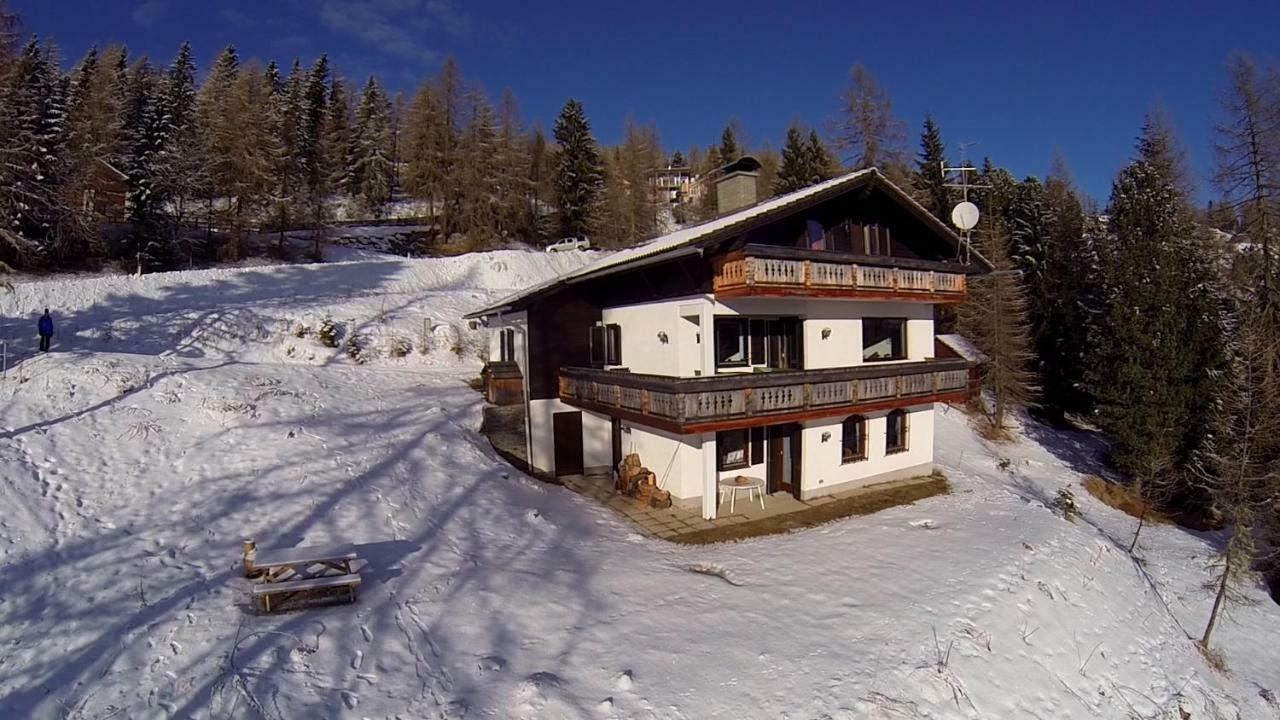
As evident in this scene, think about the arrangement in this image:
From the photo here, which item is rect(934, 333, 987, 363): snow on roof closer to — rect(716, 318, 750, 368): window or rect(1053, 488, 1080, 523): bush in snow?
rect(1053, 488, 1080, 523): bush in snow

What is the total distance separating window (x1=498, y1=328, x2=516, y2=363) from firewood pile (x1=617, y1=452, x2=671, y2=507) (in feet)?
21.2

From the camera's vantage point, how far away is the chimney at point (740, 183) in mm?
20953

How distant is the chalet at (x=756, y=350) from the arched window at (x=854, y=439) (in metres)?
0.05

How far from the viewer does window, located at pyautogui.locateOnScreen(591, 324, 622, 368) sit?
1894cm

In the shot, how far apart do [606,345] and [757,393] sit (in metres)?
6.44

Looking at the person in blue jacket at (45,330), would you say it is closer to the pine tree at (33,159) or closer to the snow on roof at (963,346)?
the pine tree at (33,159)

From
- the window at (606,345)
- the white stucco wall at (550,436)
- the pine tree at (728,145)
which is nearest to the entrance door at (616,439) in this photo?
the white stucco wall at (550,436)

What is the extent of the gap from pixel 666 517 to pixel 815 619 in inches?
221

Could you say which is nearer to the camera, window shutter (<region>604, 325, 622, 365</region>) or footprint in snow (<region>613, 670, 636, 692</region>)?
footprint in snow (<region>613, 670, 636, 692</region>)


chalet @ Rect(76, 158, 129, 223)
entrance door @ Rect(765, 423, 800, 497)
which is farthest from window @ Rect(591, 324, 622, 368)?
chalet @ Rect(76, 158, 129, 223)

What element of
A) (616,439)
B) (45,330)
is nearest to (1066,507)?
(616,439)

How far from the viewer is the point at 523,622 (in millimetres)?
9141

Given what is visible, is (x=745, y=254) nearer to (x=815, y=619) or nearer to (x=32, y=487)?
(x=815, y=619)

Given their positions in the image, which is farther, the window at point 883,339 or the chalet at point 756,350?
the window at point 883,339
